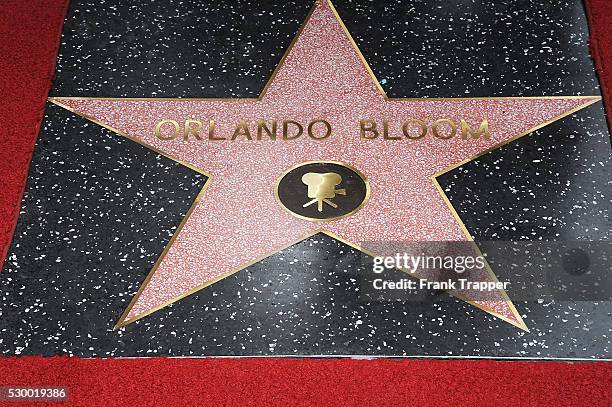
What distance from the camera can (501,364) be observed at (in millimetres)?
1261

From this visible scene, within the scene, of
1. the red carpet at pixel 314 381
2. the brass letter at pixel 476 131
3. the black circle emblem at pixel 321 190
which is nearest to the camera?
the red carpet at pixel 314 381

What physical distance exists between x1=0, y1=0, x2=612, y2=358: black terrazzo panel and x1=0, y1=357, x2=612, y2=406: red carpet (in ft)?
0.09

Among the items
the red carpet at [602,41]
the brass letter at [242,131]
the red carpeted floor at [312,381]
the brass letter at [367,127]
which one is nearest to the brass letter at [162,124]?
the brass letter at [242,131]

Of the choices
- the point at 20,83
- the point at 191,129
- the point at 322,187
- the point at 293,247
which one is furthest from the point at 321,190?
the point at 20,83

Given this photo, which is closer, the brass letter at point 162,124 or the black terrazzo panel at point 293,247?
the black terrazzo panel at point 293,247

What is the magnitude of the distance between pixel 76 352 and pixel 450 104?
92cm

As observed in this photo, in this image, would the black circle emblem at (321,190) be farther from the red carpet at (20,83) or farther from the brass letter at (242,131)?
the red carpet at (20,83)

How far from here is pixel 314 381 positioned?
125 cm

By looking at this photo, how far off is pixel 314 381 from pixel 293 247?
0.28 meters

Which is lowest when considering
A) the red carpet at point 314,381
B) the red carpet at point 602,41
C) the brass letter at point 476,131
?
the red carpet at point 314,381

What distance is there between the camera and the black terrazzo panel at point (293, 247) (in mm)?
1307
